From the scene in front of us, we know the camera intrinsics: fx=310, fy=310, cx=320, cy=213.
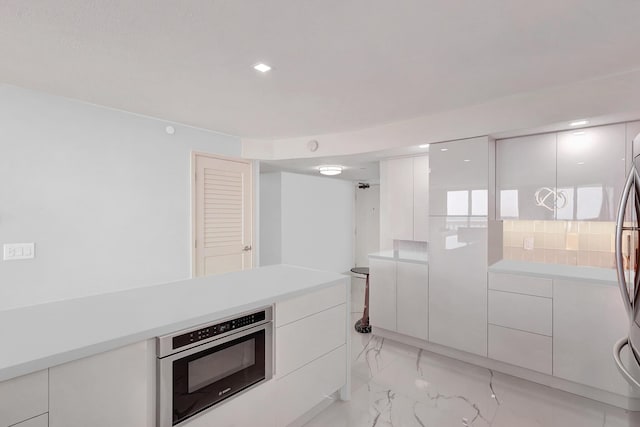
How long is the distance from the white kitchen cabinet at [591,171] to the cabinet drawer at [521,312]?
0.76 m

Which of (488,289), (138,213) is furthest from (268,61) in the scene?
(488,289)

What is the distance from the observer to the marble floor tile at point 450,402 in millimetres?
2082

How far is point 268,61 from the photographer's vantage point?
6.40 feet

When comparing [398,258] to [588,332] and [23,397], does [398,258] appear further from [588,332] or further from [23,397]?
[23,397]

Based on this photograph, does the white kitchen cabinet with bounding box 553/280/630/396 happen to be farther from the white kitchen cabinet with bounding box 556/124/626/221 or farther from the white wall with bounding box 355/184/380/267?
the white wall with bounding box 355/184/380/267

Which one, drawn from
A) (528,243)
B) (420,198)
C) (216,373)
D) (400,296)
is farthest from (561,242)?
(216,373)

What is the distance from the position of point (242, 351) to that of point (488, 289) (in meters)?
2.24

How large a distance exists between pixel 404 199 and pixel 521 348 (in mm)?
1885

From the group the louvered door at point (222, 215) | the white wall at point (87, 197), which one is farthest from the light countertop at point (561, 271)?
the white wall at point (87, 197)

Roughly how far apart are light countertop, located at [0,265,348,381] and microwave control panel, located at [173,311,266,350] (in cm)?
5

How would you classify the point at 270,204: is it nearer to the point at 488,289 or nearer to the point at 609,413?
the point at 488,289

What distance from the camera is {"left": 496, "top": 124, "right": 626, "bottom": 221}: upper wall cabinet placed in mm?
2414

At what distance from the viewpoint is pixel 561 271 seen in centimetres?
258

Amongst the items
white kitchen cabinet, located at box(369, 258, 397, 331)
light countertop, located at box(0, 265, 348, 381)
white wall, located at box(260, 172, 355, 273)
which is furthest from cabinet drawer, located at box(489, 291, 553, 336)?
white wall, located at box(260, 172, 355, 273)
